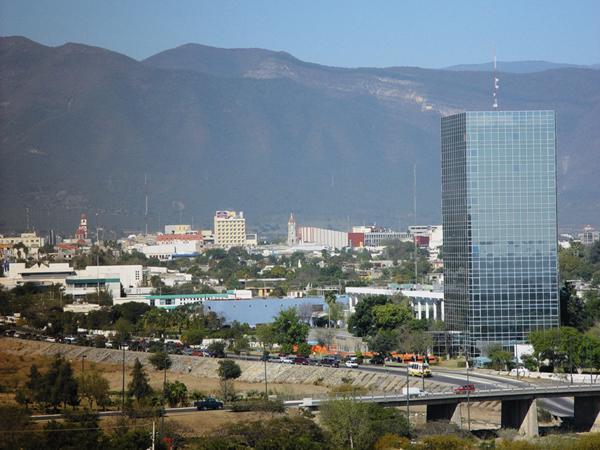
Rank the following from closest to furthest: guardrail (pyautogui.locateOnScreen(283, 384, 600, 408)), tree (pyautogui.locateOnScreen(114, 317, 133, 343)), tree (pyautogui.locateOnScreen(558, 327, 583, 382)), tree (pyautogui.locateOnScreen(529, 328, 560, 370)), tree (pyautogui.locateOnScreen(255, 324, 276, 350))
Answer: guardrail (pyautogui.locateOnScreen(283, 384, 600, 408))
tree (pyautogui.locateOnScreen(558, 327, 583, 382))
tree (pyautogui.locateOnScreen(529, 328, 560, 370))
tree (pyautogui.locateOnScreen(255, 324, 276, 350))
tree (pyautogui.locateOnScreen(114, 317, 133, 343))

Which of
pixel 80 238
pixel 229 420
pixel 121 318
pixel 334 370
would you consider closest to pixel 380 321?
pixel 334 370

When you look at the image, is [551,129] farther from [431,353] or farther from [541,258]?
[431,353]

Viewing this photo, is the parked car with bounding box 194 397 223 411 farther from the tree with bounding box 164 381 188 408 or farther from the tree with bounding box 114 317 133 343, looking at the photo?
the tree with bounding box 114 317 133 343

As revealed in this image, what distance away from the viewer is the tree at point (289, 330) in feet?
260

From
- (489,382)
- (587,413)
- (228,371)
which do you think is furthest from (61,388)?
(587,413)

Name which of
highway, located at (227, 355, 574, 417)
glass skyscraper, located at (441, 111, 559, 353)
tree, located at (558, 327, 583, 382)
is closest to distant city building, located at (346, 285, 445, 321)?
glass skyscraper, located at (441, 111, 559, 353)

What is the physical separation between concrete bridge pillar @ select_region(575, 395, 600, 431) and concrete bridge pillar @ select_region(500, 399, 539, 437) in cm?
266

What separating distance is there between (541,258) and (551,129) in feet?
21.2

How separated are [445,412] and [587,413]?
5875 millimetres

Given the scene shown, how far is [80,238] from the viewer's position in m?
197

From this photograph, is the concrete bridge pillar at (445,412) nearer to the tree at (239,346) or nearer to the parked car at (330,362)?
the parked car at (330,362)

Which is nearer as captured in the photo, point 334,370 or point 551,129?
point 334,370

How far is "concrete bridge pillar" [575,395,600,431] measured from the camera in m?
56.1

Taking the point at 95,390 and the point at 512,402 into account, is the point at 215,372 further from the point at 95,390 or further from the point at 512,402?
the point at 512,402
